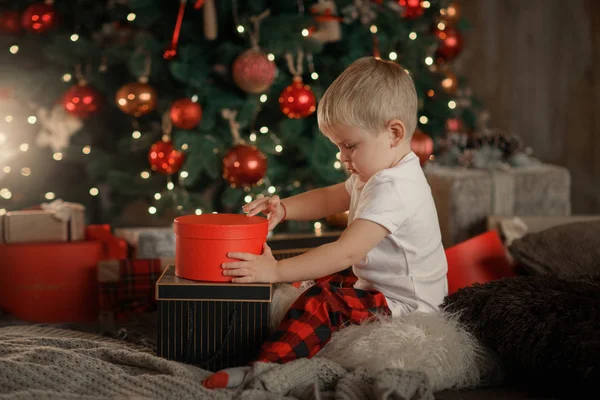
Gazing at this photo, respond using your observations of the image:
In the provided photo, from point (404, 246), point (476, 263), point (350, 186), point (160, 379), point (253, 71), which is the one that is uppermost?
point (253, 71)

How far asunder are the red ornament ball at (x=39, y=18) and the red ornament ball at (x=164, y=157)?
67 cm

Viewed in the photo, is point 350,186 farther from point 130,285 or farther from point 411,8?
point 411,8

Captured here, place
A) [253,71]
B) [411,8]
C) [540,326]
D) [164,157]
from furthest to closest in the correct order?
[411,8] → [164,157] → [253,71] → [540,326]

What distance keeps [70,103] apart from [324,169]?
0.99 metres

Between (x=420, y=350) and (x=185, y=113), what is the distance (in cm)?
147

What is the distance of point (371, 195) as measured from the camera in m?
1.49

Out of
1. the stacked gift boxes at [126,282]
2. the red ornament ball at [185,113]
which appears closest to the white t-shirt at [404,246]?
the stacked gift boxes at [126,282]

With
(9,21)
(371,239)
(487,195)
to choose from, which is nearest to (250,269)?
(371,239)

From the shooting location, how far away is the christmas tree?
2.60m

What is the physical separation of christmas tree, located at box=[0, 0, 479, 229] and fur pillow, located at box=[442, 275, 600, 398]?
117cm

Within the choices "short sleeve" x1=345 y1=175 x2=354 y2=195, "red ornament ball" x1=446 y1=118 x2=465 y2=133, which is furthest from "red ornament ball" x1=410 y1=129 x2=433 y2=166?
"short sleeve" x1=345 y1=175 x2=354 y2=195

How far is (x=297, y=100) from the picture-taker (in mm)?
2549

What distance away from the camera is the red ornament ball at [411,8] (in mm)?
2855

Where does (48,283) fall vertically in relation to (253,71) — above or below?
below
